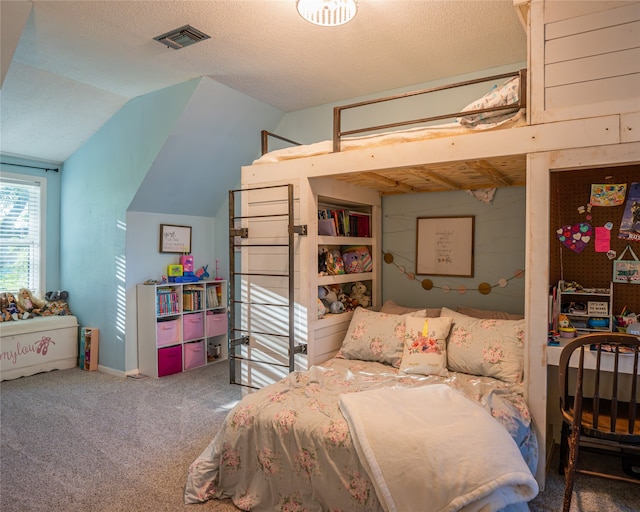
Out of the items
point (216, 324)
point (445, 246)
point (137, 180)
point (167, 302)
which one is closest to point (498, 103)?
point (445, 246)

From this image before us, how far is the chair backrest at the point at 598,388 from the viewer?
1863mm

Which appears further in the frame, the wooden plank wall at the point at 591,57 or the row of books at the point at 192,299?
the row of books at the point at 192,299

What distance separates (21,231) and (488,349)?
4.85m

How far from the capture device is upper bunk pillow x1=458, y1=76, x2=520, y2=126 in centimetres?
234

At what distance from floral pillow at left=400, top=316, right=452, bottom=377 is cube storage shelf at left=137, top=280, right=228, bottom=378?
8.45 feet

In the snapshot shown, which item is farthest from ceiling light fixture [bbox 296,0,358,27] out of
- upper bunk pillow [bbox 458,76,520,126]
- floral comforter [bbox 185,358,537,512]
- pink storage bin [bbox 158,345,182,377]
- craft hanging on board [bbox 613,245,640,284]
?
pink storage bin [bbox 158,345,182,377]

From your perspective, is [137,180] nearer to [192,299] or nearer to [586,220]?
[192,299]

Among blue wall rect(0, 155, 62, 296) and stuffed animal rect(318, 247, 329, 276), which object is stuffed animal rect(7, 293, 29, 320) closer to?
blue wall rect(0, 155, 62, 296)

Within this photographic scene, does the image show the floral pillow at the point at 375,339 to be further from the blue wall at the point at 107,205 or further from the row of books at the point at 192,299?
the blue wall at the point at 107,205

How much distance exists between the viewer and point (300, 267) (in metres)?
3.03

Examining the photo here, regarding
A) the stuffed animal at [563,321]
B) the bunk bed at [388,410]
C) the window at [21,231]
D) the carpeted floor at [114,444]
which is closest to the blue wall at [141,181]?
the window at [21,231]

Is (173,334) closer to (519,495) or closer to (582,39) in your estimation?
(519,495)

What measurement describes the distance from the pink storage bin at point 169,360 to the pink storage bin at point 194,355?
0.28ft

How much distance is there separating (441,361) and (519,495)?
1049 mm
